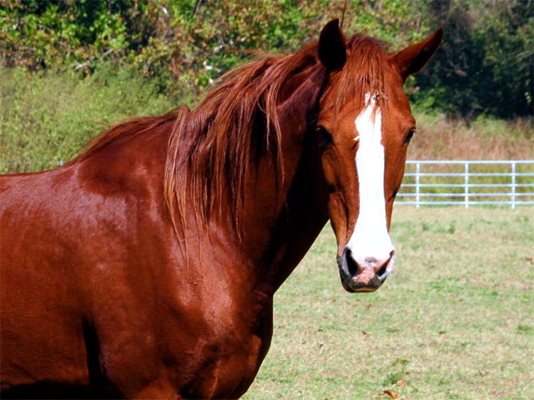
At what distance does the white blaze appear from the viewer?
3.49 metres

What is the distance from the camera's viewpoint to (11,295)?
4.05m

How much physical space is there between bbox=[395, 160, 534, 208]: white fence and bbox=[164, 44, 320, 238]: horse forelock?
21.8 meters

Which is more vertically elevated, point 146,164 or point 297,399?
point 146,164

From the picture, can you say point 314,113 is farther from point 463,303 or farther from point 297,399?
point 463,303

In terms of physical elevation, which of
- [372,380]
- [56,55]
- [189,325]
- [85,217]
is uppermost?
[85,217]

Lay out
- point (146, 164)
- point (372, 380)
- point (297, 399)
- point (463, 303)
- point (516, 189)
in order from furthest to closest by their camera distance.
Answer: point (516, 189)
point (463, 303)
point (372, 380)
point (297, 399)
point (146, 164)

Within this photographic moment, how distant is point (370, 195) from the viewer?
3580 mm

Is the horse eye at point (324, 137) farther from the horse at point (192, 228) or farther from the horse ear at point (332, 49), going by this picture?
the horse ear at point (332, 49)

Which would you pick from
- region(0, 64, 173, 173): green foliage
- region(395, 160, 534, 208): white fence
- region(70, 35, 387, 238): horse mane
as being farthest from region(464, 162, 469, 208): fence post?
region(70, 35, 387, 238): horse mane

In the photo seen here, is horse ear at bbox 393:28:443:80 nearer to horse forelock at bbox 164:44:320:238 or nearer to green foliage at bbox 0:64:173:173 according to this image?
horse forelock at bbox 164:44:320:238

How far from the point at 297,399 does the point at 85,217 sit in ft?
10.3

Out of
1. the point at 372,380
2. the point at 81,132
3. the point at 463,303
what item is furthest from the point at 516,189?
the point at 372,380

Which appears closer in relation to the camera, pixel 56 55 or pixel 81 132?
pixel 81 132

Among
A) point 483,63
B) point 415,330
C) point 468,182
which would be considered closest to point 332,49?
point 415,330
